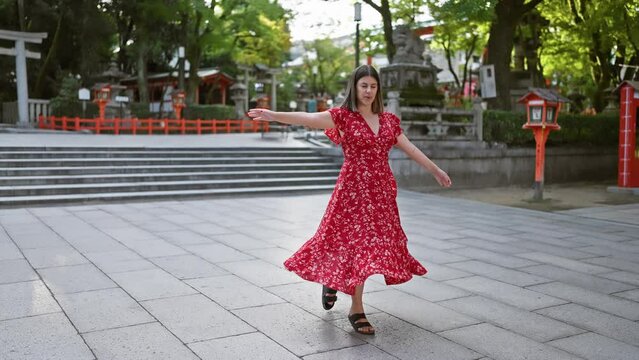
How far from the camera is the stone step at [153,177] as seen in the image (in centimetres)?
1095

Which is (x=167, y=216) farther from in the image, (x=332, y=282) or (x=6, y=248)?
(x=332, y=282)

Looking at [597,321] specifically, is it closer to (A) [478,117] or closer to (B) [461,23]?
(A) [478,117]

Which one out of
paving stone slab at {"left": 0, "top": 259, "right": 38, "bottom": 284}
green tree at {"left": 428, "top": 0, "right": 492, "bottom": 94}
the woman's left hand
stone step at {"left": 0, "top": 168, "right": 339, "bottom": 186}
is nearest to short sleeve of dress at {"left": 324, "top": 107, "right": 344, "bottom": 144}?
the woman's left hand

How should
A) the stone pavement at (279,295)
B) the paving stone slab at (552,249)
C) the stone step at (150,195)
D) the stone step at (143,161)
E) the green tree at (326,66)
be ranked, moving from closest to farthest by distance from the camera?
the stone pavement at (279,295)
the paving stone slab at (552,249)
the stone step at (150,195)
the stone step at (143,161)
the green tree at (326,66)

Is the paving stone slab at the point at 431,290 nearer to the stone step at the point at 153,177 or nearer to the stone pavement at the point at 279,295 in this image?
the stone pavement at the point at 279,295

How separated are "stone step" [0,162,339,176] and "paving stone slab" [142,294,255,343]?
8.19 meters

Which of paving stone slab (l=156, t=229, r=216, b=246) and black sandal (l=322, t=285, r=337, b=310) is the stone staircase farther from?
black sandal (l=322, t=285, r=337, b=310)

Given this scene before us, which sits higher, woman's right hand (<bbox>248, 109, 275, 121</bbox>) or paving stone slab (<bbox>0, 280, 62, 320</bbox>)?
woman's right hand (<bbox>248, 109, 275, 121</bbox>)

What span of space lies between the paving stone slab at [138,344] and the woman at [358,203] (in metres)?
0.94

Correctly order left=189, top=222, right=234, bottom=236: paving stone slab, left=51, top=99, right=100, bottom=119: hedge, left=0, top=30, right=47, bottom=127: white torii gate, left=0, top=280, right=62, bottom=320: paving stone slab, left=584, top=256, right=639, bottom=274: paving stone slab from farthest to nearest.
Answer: left=51, top=99, right=100, bottom=119: hedge
left=0, top=30, right=47, bottom=127: white torii gate
left=189, top=222, right=234, bottom=236: paving stone slab
left=584, top=256, right=639, bottom=274: paving stone slab
left=0, top=280, right=62, bottom=320: paving stone slab

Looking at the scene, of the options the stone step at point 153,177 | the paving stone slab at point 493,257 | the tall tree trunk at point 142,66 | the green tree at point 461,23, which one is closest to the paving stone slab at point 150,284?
the paving stone slab at point 493,257

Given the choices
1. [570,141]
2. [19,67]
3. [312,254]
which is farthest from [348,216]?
[19,67]

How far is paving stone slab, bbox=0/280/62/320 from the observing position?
4.19 metres

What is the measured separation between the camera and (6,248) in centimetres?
643
